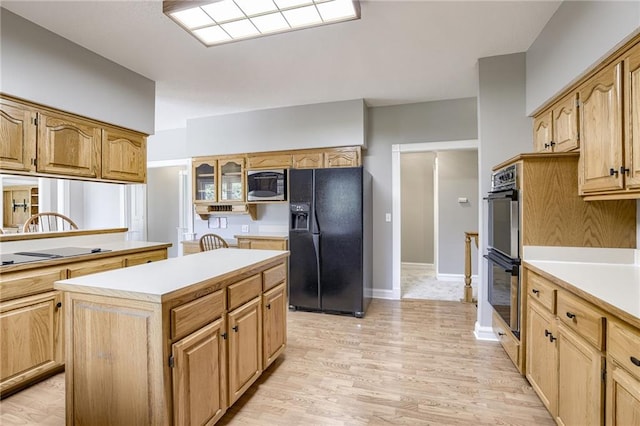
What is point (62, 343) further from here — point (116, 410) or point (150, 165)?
point (150, 165)

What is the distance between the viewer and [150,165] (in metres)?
Result: 5.34

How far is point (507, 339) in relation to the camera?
240 cm

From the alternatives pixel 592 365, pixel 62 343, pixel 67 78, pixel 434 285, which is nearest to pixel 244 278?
pixel 62 343

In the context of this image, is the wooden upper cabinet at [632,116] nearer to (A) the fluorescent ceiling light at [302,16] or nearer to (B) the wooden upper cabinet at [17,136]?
(A) the fluorescent ceiling light at [302,16]

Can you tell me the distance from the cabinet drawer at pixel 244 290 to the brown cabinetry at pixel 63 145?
6.34 ft

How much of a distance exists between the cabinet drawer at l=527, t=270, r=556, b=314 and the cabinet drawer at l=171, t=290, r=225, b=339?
1825 mm

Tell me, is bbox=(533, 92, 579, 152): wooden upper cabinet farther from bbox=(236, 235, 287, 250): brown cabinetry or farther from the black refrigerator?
bbox=(236, 235, 287, 250): brown cabinetry

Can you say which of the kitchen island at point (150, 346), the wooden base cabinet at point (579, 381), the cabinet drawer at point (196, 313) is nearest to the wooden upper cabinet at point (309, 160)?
the kitchen island at point (150, 346)

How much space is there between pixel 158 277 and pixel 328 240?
2.18 m

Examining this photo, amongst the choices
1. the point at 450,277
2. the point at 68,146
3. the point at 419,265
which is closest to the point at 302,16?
the point at 68,146

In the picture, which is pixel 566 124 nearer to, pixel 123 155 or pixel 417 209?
pixel 123 155

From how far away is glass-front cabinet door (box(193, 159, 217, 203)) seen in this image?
4539 mm

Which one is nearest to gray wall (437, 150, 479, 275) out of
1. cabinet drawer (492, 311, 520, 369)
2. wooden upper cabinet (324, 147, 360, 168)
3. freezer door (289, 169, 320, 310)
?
wooden upper cabinet (324, 147, 360, 168)

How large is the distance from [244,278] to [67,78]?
2.30m
